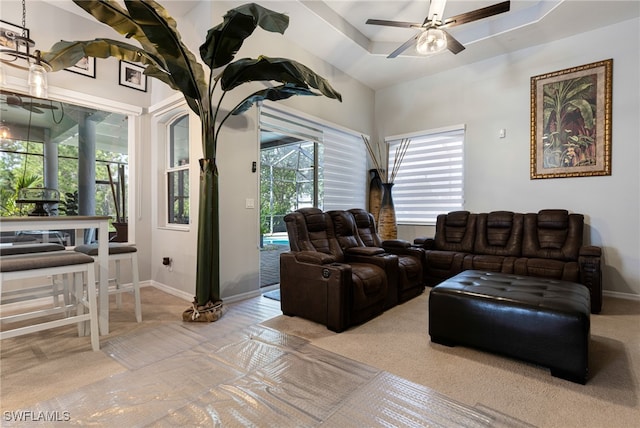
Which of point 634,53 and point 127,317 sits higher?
point 634,53

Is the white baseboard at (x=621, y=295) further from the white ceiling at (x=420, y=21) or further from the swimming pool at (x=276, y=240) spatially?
the swimming pool at (x=276, y=240)

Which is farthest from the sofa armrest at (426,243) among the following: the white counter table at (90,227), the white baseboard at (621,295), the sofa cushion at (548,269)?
the white counter table at (90,227)

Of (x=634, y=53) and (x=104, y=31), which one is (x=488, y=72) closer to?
(x=634, y=53)

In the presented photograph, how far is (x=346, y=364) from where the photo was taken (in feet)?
6.64

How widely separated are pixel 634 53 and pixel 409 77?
9.17 feet

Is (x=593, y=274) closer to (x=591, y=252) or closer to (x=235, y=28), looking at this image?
(x=591, y=252)

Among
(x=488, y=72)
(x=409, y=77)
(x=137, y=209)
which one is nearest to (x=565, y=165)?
(x=488, y=72)

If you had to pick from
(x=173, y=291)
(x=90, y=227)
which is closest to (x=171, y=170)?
(x=173, y=291)

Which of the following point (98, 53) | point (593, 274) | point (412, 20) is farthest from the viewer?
point (412, 20)

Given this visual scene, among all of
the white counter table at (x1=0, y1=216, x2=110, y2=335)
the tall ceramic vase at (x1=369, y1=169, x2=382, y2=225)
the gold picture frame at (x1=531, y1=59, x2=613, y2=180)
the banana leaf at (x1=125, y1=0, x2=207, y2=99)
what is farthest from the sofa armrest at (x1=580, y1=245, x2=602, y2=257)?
the white counter table at (x1=0, y1=216, x2=110, y2=335)

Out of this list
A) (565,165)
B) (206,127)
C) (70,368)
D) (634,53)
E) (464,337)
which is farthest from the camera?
(565,165)

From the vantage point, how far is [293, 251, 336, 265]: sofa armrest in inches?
108

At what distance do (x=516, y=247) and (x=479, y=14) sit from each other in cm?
280

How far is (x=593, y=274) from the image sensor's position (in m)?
3.09
